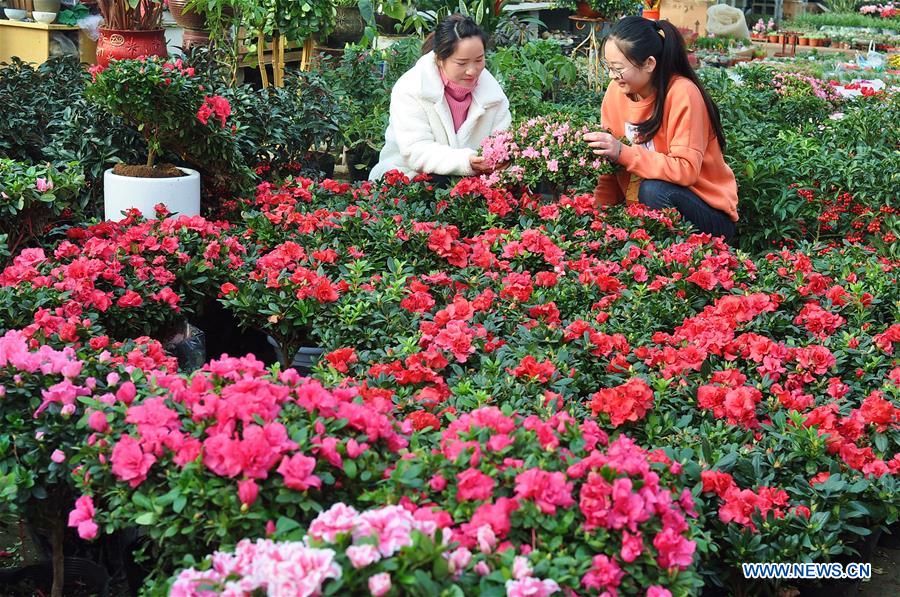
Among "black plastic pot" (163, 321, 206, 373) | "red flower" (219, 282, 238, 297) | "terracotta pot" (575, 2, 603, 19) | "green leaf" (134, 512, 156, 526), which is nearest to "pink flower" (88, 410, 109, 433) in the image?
"green leaf" (134, 512, 156, 526)

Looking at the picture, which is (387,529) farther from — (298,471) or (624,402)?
(624,402)

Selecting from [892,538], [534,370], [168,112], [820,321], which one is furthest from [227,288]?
[892,538]

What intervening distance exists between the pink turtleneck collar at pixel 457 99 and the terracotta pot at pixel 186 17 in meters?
4.01

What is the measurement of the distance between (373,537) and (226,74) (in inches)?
180

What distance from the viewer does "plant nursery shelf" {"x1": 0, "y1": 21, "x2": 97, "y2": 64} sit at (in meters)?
A: 7.87

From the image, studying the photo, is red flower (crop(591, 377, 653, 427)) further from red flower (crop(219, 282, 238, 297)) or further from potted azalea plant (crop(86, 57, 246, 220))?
potted azalea plant (crop(86, 57, 246, 220))

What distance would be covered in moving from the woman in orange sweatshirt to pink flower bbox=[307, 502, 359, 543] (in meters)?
2.68

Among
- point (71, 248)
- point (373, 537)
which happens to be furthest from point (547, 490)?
point (71, 248)

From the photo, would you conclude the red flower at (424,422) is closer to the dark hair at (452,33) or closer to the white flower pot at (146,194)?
the white flower pot at (146,194)

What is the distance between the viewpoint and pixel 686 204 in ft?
13.6

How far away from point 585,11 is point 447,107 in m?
5.51

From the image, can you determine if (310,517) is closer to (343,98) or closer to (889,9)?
(343,98)

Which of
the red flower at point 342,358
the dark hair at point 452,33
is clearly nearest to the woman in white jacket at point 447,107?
the dark hair at point 452,33

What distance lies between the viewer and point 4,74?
485 cm
